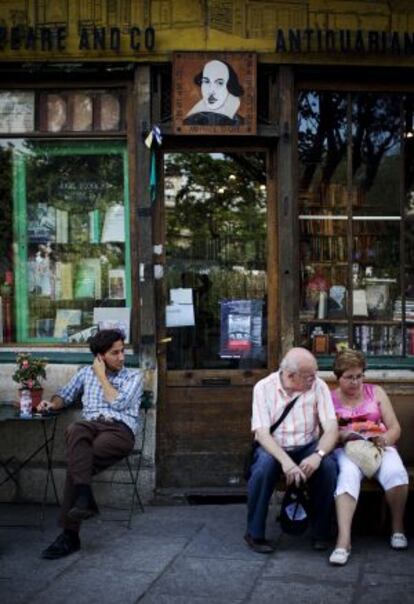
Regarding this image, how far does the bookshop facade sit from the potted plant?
439 mm

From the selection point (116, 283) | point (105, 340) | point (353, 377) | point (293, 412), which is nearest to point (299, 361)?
point (293, 412)

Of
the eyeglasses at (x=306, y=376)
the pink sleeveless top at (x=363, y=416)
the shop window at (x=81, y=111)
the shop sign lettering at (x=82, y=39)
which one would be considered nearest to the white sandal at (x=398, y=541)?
the pink sleeveless top at (x=363, y=416)

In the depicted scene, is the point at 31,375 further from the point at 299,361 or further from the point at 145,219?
the point at 299,361

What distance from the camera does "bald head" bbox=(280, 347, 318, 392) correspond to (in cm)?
566

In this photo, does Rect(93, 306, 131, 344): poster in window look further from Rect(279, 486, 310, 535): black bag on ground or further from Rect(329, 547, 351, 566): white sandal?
Rect(329, 547, 351, 566): white sandal

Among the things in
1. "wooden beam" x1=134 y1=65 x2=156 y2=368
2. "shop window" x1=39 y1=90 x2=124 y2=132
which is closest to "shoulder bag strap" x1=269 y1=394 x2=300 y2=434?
"wooden beam" x1=134 y1=65 x2=156 y2=368

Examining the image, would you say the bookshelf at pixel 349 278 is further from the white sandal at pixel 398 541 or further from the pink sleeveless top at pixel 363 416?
the white sandal at pixel 398 541

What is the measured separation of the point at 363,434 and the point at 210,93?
9.16 feet

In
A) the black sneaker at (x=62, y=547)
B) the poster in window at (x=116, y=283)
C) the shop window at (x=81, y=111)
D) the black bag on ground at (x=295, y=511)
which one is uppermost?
the shop window at (x=81, y=111)

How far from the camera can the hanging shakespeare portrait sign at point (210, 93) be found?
6820 millimetres

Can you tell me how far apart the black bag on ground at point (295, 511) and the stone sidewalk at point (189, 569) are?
0.52 ft

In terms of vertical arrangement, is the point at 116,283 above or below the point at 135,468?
above

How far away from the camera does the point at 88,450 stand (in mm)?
5770

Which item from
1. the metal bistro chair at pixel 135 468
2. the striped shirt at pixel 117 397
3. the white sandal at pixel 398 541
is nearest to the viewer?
the white sandal at pixel 398 541
